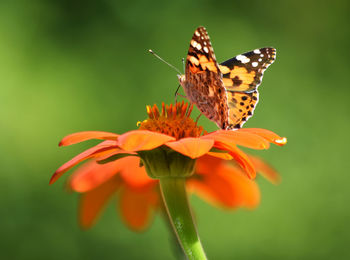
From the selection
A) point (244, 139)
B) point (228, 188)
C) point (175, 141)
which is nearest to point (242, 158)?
point (244, 139)

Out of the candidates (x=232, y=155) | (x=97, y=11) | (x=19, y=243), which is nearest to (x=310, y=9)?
(x=97, y=11)

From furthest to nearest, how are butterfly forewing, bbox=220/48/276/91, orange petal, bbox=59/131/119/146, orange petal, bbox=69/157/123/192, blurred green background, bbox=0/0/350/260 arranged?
blurred green background, bbox=0/0/350/260 → butterfly forewing, bbox=220/48/276/91 → orange petal, bbox=69/157/123/192 → orange petal, bbox=59/131/119/146

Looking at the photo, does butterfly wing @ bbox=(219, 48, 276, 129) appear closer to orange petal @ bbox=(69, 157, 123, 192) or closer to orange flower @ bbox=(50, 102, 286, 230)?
orange flower @ bbox=(50, 102, 286, 230)

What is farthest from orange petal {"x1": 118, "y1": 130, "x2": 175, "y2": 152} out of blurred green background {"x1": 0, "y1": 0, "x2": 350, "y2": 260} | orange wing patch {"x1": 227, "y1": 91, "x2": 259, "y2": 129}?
blurred green background {"x1": 0, "y1": 0, "x2": 350, "y2": 260}

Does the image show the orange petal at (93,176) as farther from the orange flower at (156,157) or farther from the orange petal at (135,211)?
the orange petal at (135,211)

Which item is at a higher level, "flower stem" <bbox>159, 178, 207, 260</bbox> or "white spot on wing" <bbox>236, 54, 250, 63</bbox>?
"white spot on wing" <bbox>236, 54, 250, 63</bbox>
